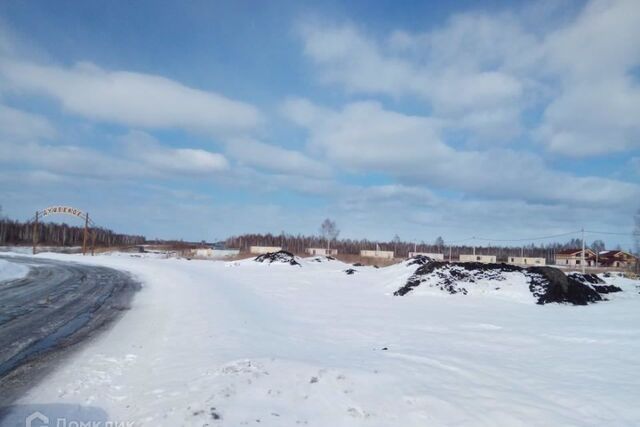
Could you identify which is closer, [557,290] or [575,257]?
[557,290]

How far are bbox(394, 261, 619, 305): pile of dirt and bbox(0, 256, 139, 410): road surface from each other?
37.9 feet

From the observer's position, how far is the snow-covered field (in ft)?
17.5

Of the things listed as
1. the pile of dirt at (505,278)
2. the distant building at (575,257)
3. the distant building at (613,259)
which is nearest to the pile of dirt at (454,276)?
the pile of dirt at (505,278)

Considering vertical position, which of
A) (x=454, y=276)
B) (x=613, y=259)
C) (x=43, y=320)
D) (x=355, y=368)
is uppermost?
(x=613, y=259)

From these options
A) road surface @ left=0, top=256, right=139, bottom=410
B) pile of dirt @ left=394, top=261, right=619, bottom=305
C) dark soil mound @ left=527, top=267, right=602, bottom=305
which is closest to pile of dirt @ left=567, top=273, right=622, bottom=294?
pile of dirt @ left=394, top=261, right=619, bottom=305

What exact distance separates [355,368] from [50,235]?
157316 millimetres

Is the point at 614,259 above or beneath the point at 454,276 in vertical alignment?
above

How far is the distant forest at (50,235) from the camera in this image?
124 metres

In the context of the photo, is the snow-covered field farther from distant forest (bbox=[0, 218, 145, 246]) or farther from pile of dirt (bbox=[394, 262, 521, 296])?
distant forest (bbox=[0, 218, 145, 246])

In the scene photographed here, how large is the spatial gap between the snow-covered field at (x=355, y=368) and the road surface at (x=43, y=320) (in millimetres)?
474

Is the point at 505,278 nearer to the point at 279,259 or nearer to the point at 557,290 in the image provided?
the point at 557,290

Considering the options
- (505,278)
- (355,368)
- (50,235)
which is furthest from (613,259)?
(50,235)

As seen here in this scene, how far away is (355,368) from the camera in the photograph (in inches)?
267

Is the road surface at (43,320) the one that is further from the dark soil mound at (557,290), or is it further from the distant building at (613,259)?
the distant building at (613,259)
